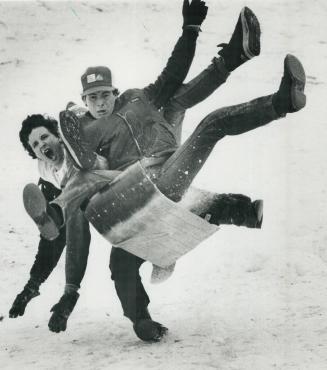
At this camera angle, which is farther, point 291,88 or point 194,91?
point 194,91

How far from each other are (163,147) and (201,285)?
2.58 ft

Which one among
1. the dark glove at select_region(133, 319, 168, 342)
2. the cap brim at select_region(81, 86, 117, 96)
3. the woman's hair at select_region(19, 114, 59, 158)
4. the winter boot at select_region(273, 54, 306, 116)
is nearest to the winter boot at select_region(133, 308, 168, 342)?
the dark glove at select_region(133, 319, 168, 342)

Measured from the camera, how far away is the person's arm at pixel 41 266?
3607mm

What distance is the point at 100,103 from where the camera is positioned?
3.46 m

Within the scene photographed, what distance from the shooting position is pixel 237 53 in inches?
133

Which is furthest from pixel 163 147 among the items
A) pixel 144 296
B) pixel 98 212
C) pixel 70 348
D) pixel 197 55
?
pixel 197 55

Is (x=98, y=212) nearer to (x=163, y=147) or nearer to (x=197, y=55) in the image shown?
(x=163, y=147)

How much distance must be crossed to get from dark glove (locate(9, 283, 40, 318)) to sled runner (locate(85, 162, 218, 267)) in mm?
485

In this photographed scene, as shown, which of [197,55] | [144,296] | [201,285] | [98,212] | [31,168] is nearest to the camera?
[98,212]

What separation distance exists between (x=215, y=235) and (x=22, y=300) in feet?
3.53

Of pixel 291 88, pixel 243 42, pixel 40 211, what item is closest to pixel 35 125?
pixel 40 211

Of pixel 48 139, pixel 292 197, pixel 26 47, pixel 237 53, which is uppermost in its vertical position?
pixel 26 47

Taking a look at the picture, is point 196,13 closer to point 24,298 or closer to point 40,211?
point 40,211

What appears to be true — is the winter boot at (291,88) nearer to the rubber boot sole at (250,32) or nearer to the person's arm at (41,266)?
the rubber boot sole at (250,32)
